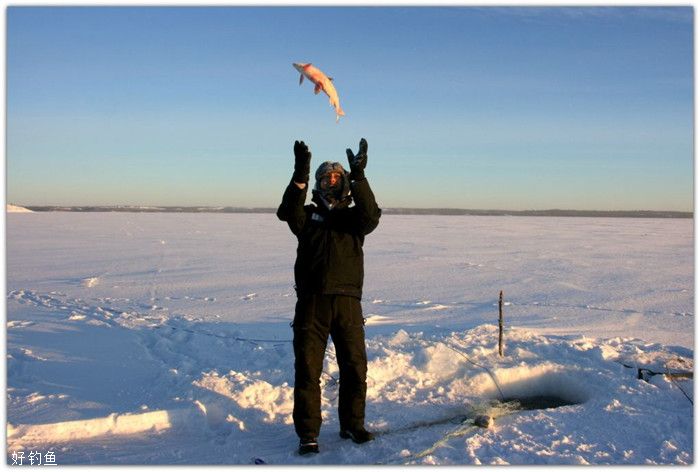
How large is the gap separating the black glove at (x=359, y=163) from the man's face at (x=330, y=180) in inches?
6.5

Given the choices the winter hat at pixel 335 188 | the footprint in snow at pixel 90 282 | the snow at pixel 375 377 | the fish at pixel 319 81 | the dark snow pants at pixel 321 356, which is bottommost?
the footprint in snow at pixel 90 282

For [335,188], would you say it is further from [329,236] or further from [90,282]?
[90,282]

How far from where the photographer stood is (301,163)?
3.48 m

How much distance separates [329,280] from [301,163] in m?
0.72

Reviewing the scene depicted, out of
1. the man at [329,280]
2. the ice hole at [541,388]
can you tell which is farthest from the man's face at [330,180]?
the ice hole at [541,388]

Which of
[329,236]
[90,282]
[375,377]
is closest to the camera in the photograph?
[329,236]

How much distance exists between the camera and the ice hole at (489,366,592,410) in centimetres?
457

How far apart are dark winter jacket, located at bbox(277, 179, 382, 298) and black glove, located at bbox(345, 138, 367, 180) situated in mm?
42

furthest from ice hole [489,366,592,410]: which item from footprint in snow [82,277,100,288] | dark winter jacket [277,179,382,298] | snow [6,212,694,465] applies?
footprint in snow [82,277,100,288]

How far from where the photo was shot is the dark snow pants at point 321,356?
3553mm

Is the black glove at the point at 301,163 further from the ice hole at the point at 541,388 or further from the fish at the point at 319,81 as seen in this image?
the ice hole at the point at 541,388

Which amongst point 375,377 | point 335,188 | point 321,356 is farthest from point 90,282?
point 335,188

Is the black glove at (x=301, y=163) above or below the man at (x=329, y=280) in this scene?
above

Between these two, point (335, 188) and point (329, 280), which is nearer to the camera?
point (329, 280)
